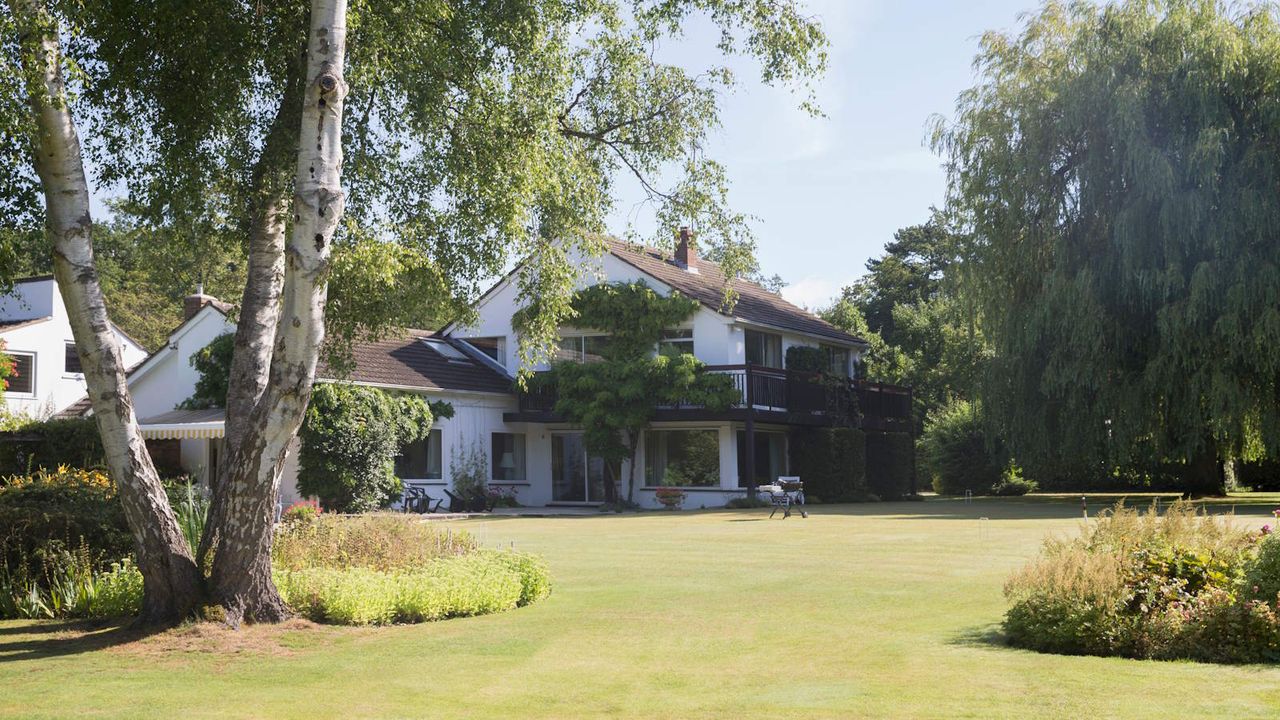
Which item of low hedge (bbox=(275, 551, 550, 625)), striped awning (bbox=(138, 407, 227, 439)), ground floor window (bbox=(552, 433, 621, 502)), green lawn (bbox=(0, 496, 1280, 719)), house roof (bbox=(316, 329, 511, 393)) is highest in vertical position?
house roof (bbox=(316, 329, 511, 393))

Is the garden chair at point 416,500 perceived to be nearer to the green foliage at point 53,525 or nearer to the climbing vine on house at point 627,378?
the climbing vine on house at point 627,378

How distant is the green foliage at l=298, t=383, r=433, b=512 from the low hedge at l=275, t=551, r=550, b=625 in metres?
15.0

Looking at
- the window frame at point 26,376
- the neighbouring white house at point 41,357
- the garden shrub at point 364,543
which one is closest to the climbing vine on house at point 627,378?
the neighbouring white house at point 41,357

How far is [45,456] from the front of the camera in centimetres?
2942

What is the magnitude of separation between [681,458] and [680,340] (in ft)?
11.3

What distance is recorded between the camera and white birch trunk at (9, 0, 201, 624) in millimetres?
10062

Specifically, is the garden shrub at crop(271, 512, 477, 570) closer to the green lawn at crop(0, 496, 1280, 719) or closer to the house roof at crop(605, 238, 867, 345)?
the green lawn at crop(0, 496, 1280, 719)

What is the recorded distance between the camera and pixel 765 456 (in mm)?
35781

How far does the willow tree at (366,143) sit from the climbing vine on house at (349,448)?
11771 millimetres

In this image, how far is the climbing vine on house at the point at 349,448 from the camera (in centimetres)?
2641

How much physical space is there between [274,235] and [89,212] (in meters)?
2.03

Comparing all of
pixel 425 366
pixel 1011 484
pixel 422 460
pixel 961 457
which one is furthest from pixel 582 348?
pixel 1011 484

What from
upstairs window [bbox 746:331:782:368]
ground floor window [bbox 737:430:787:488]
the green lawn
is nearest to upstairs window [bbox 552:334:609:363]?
upstairs window [bbox 746:331:782:368]

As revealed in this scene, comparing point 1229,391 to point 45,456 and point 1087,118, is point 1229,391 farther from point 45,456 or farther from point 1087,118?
point 45,456
